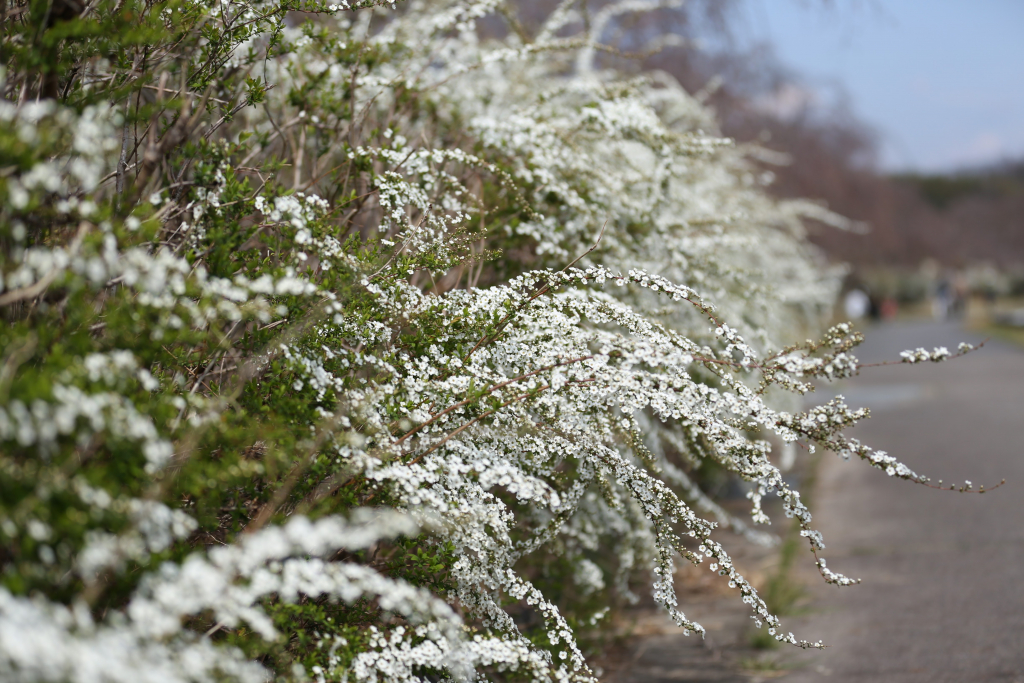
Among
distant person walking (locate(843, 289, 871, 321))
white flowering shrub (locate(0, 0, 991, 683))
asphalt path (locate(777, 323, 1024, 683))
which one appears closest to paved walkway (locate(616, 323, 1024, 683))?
asphalt path (locate(777, 323, 1024, 683))

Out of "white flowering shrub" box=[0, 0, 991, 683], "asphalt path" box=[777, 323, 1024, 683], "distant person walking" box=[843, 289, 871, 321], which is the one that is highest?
"white flowering shrub" box=[0, 0, 991, 683]

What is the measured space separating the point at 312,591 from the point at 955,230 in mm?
52854

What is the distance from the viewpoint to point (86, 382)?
141 centimetres

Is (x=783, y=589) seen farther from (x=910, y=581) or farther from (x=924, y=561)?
(x=924, y=561)

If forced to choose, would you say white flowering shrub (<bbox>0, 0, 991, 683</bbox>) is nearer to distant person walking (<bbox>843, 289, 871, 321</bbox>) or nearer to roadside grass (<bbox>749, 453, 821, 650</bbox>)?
roadside grass (<bbox>749, 453, 821, 650</bbox>)

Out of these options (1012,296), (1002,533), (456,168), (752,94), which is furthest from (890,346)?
(1012,296)

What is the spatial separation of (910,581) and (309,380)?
3716 millimetres

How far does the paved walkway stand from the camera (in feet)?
11.1

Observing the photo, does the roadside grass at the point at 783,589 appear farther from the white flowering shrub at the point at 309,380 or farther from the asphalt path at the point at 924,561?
the white flowering shrub at the point at 309,380

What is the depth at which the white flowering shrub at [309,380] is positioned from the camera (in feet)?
4.50

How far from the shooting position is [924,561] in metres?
4.71

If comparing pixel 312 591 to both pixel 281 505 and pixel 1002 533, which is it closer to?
pixel 281 505

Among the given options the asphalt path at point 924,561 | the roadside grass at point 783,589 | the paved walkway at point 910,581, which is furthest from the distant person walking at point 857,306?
the roadside grass at point 783,589

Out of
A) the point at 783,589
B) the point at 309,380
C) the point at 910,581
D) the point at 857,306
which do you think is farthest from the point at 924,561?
the point at 857,306
